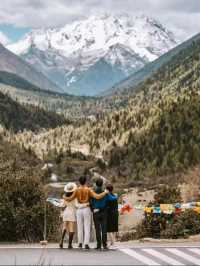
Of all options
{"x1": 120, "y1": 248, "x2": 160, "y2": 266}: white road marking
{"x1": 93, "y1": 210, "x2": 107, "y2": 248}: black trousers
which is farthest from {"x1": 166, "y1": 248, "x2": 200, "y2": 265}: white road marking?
{"x1": 93, "y1": 210, "x2": 107, "y2": 248}: black trousers

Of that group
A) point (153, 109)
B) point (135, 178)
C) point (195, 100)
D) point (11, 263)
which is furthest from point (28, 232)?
point (153, 109)

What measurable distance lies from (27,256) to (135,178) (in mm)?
87225

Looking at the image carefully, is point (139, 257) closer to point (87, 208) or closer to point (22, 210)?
point (87, 208)

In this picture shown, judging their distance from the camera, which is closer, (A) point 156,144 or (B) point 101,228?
(B) point 101,228

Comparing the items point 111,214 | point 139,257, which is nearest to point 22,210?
point 111,214

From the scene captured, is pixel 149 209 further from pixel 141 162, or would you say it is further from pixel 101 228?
pixel 141 162

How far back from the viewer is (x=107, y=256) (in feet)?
57.8

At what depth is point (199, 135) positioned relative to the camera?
109312mm

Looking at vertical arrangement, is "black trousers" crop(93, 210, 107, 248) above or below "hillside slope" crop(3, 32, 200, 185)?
below

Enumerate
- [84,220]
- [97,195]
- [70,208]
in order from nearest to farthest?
1. [97,195]
2. [84,220]
3. [70,208]

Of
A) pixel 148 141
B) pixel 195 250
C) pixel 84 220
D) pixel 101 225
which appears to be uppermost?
pixel 148 141

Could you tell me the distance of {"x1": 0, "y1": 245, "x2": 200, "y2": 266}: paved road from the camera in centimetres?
1652

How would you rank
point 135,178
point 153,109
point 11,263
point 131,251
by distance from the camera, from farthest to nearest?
point 153,109 < point 135,178 < point 131,251 < point 11,263

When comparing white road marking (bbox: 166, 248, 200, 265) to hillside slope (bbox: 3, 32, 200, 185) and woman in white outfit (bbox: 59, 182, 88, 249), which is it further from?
hillside slope (bbox: 3, 32, 200, 185)
